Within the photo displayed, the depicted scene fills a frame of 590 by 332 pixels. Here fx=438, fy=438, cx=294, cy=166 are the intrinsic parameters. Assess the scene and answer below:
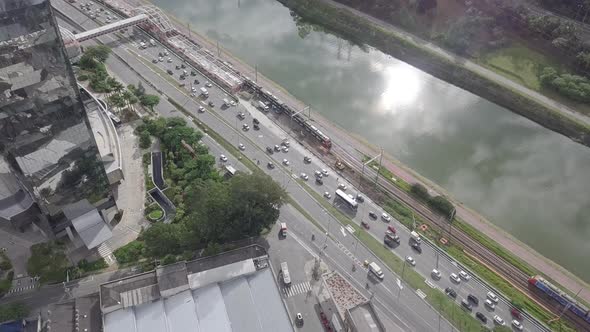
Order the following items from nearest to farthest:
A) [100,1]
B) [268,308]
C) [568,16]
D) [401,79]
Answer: [268,308] → [401,79] → [568,16] → [100,1]

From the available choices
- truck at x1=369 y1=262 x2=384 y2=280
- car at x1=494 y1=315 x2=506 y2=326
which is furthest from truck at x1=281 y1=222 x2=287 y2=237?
car at x1=494 y1=315 x2=506 y2=326

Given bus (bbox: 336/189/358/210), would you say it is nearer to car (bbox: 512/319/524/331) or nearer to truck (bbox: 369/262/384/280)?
truck (bbox: 369/262/384/280)

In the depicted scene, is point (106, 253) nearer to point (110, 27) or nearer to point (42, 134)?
point (42, 134)

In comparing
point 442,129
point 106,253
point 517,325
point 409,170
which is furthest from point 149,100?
point 517,325

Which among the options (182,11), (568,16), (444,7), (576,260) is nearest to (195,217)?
(576,260)

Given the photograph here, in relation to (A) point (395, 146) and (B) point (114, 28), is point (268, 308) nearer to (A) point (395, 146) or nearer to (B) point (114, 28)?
(A) point (395, 146)
